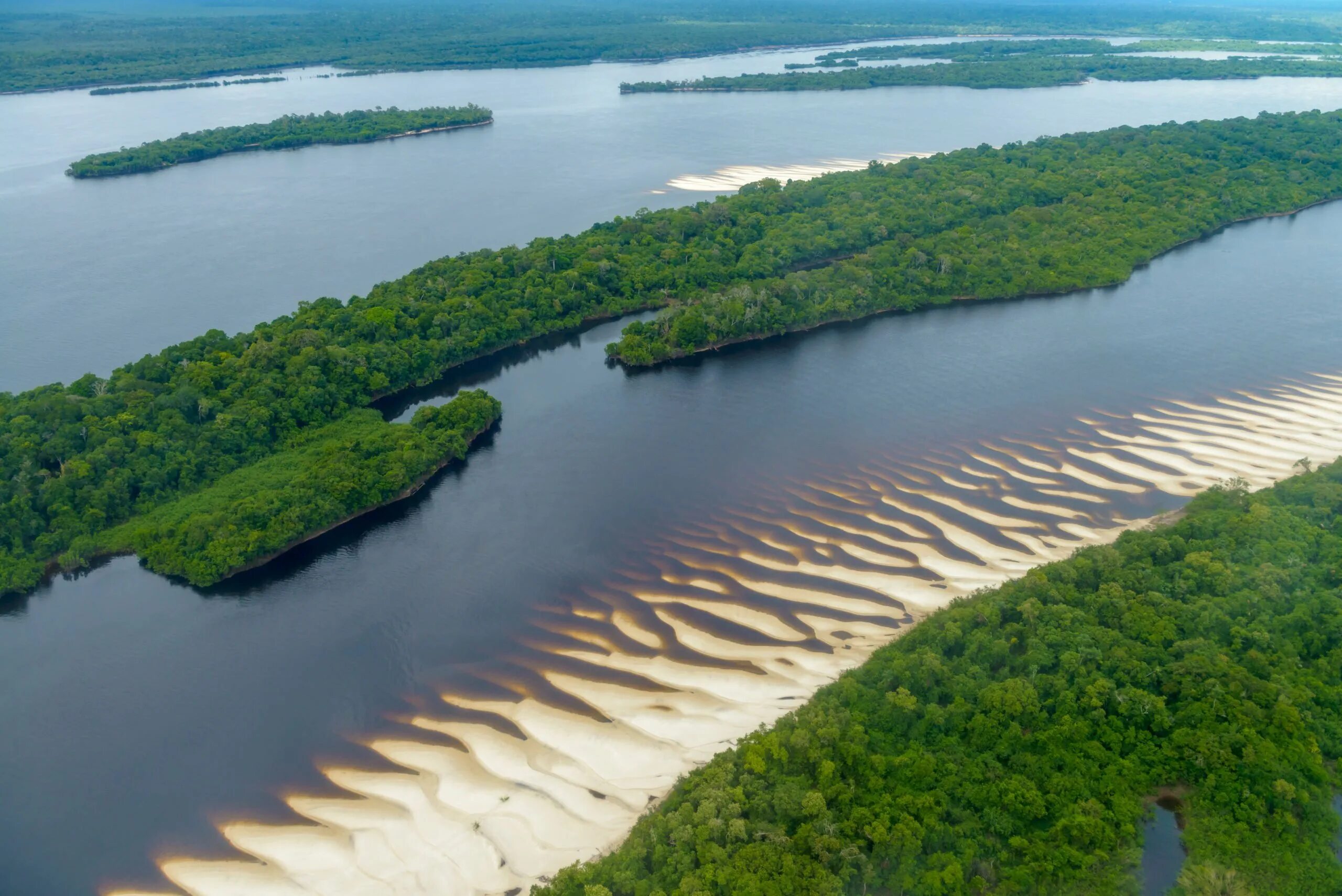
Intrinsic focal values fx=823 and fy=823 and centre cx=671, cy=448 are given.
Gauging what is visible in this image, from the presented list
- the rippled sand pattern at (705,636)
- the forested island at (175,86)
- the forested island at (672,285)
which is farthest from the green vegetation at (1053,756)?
the forested island at (175,86)

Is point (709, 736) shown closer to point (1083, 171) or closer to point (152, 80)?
point (1083, 171)

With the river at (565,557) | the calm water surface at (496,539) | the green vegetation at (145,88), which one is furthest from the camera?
the green vegetation at (145,88)

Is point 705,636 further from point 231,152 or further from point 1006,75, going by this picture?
point 1006,75

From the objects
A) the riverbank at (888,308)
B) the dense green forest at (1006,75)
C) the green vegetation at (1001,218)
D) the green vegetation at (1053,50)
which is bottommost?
the riverbank at (888,308)

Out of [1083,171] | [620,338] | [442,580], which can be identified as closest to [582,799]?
[442,580]

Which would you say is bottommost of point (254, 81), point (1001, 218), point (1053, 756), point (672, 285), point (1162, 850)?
point (1162, 850)

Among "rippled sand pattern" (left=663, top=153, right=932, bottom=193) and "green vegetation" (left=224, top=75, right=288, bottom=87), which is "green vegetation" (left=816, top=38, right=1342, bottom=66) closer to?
"rippled sand pattern" (left=663, top=153, right=932, bottom=193)

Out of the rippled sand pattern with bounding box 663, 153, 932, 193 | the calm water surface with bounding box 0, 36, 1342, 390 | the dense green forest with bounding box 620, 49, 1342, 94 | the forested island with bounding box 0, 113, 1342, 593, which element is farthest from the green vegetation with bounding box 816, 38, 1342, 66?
the forested island with bounding box 0, 113, 1342, 593

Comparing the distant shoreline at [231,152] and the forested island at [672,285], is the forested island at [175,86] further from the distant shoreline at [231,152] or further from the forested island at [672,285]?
the forested island at [672,285]

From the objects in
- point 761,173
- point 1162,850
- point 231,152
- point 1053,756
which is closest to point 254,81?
point 231,152
